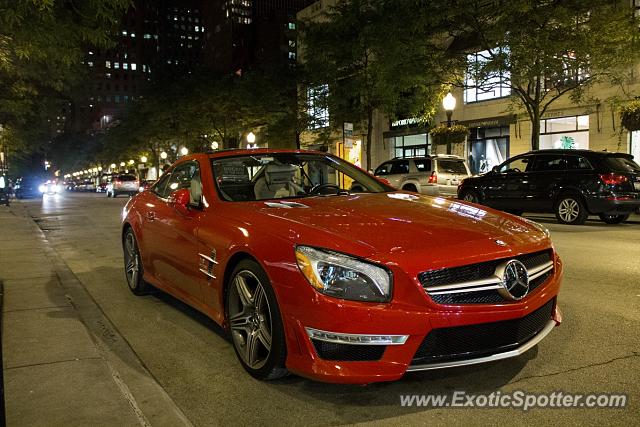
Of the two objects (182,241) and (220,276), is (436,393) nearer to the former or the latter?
(220,276)

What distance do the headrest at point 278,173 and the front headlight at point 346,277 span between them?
202 cm

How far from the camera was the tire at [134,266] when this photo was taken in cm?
627

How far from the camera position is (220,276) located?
4070mm

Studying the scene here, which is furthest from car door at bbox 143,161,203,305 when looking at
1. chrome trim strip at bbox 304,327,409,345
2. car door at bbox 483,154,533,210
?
car door at bbox 483,154,533,210

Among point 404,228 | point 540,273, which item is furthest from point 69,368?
point 540,273

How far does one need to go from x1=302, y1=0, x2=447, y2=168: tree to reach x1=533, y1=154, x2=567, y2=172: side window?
17.2 ft

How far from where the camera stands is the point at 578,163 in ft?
43.7

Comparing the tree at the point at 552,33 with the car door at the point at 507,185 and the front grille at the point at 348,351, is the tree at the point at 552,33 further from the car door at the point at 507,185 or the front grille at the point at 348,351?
the front grille at the point at 348,351

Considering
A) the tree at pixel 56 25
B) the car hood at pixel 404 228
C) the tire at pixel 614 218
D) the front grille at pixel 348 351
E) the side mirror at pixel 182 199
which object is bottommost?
the tire at pixel 614 218

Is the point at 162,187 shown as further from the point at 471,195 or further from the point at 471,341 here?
the point at 471,195

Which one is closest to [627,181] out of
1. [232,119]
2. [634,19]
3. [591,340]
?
[634,19]

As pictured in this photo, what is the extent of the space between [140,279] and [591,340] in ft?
14.7

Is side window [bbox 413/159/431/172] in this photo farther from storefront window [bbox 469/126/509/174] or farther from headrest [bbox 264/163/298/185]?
headrest [bbox 264/163/298/185]

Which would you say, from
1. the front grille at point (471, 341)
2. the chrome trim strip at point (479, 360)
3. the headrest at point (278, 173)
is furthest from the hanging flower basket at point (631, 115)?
the front grille at point (471, 341)
